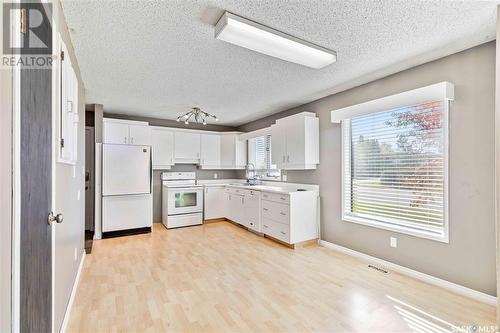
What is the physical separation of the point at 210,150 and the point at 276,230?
2821mm

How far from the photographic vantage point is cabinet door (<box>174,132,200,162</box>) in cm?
568

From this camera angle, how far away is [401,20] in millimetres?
1979

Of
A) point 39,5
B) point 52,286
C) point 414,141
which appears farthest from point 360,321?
point 39,5

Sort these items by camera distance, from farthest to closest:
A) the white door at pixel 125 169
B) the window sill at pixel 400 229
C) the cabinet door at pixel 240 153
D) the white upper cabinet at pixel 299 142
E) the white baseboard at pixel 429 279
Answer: the cabinet door at pixel 240 153 → the white door at pixel 125 169 → the white upper cabinet at pixel 299 142 → the window sill at pixel 400 229 → the white baseboard at pixel 429 279

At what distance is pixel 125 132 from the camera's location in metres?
4.84

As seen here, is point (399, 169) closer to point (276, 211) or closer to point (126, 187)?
point (276, 211)

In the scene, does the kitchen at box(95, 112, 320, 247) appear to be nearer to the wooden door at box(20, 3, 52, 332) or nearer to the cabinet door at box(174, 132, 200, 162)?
the cabinet door at box(174, 132, 200, 162)

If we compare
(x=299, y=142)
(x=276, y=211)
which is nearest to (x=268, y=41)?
(x=299, y=142)

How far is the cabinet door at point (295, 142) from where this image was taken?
4078 millimetres

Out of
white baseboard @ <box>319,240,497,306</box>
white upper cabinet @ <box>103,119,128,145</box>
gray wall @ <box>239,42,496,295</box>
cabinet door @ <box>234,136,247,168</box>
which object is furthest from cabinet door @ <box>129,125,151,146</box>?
gray wall @ <box>239,42,496,295</box>

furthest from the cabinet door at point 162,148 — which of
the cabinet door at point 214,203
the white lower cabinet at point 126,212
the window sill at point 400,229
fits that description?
the window sill at point 400,229

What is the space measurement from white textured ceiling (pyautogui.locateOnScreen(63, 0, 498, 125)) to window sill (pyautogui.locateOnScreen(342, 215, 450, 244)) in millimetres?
1926

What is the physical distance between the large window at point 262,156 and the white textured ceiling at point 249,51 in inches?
74.6

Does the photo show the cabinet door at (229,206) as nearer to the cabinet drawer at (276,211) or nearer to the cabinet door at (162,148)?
the cabinet drawer at (276,211)
